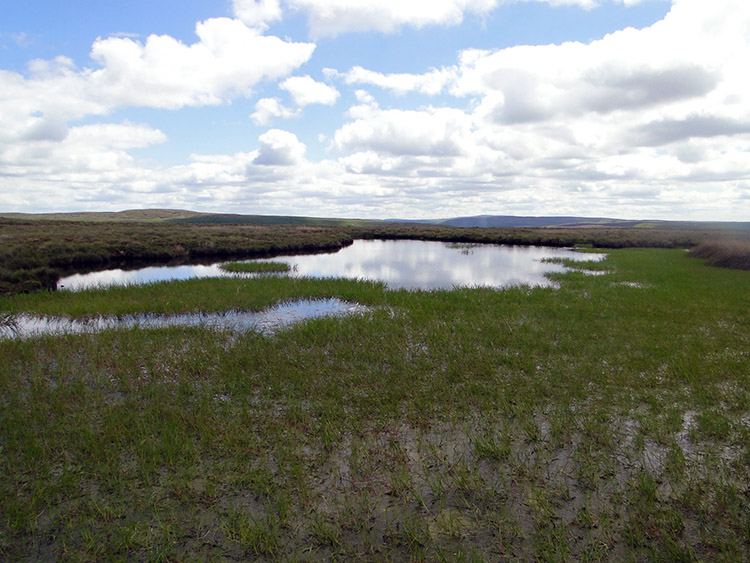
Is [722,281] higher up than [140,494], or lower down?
higher up

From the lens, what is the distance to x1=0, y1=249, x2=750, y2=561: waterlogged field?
4719 mm

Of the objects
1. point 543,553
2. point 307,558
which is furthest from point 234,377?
point 543,553

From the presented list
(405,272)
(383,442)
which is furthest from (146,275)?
(383,442)

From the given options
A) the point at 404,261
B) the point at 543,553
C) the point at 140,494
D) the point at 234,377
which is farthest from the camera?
the point at 404,261

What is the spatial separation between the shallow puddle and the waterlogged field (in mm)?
1412

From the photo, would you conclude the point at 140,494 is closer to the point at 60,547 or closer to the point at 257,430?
the point at 60,547

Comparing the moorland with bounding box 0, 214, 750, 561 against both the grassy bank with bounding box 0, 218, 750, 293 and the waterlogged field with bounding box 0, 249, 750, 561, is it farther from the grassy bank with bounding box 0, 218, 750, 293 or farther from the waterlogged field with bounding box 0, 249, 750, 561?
the grassy bank with bounding box 0, 218, 750, 293

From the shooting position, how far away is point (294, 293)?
19.7 meters

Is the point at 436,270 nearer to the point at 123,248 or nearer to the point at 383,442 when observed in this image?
the point at 383,442

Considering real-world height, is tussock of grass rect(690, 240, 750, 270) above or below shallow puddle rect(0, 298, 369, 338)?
above

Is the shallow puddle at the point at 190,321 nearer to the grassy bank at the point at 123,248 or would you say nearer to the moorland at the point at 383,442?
the moorland at the point at 383,442

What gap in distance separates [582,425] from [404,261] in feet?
105

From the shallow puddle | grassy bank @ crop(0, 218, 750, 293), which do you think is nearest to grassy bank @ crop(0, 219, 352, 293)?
grassy bank @ crop(0, 218, 750, 293)

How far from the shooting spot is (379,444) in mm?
6730
